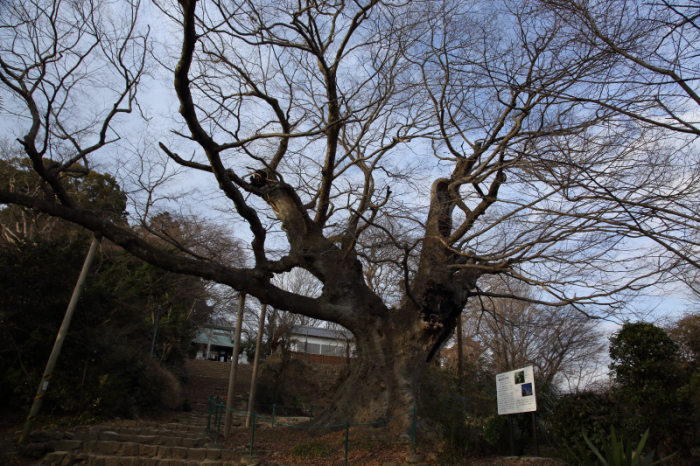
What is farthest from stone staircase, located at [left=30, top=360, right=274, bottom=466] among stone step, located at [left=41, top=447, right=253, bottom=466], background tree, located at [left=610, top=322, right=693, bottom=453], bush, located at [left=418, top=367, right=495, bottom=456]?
background tree, located at [left=610, top=322, right=693, bottom=453]

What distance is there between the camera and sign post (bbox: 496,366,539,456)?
25.4ft

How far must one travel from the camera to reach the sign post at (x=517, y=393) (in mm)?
7754

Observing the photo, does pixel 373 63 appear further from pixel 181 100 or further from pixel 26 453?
pixel 26 453

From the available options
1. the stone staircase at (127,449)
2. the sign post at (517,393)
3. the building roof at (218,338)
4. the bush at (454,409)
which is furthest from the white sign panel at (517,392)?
the building roof at (218,338)

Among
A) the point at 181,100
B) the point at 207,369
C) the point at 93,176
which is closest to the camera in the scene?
the point at 181,100

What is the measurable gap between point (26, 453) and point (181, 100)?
625 cm

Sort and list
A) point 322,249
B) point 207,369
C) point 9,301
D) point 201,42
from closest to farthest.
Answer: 1. point 201,42
2. point 9,301
3. point 322,249
4. point 207,369

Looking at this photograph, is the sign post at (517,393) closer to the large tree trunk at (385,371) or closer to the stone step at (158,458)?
the large tree trunk at (385,371)

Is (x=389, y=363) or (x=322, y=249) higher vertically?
(x=322, y=249)

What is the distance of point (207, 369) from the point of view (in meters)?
26.7

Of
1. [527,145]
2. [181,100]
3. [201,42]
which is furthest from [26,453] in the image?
[527,145]

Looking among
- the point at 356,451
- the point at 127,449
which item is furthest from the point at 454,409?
the point at 127,449

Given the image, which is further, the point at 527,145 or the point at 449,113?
the point at 449,113

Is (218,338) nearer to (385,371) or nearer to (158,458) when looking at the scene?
(385,371)
